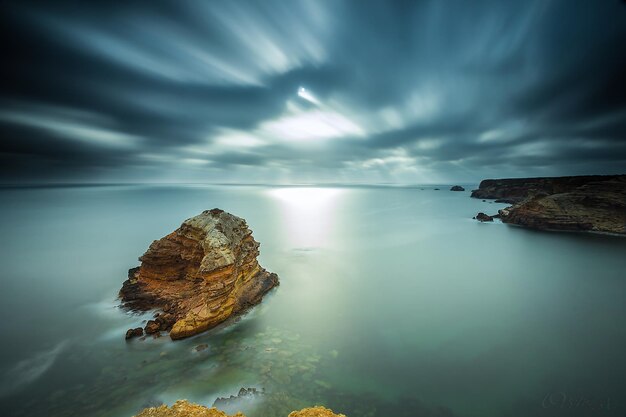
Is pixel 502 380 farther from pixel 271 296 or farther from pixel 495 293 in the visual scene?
pixel 271 296

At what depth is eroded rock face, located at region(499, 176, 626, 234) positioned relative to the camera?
106 feet

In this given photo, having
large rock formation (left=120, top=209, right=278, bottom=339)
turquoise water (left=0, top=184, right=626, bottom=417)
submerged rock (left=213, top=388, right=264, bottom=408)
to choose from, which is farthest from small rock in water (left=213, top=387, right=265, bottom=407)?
large rock formation (left=120, top=209, right=278, bottom=339)

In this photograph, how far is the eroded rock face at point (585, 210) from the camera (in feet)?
106

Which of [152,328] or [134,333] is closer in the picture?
[134,333]

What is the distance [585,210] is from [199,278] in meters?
49.6

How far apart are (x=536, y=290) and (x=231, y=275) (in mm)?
19338

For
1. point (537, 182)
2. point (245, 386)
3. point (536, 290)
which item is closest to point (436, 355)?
point (245, 386)

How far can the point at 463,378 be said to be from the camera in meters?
8.77

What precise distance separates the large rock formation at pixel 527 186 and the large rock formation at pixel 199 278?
47.0 meters

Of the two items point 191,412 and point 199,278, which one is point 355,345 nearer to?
point 191,412

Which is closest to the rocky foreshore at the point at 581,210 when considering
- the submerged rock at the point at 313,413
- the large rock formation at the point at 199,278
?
the large rock formation at the point at 199,278

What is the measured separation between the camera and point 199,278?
555 inches

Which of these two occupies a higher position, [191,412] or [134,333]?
[191,412]

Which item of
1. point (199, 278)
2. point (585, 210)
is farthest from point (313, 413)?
point (585, 210)
